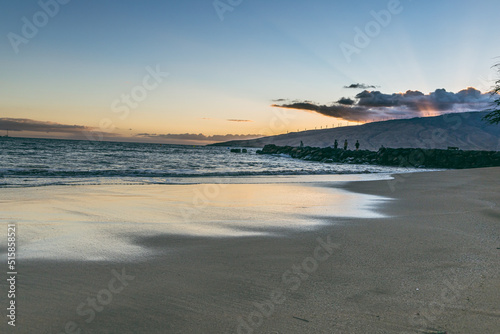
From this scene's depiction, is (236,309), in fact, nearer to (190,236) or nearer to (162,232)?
(190,236)

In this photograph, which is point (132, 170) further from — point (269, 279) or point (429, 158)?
point (429, 158)

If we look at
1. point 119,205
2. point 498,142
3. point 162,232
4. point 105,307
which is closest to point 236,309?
point 105,307

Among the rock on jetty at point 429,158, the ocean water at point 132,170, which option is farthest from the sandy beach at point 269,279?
the rock on jetty at point 429,158

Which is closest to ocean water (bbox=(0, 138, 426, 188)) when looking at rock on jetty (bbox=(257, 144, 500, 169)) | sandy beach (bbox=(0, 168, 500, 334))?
rock on jetty (bbox=(257, 144, 500, 169))

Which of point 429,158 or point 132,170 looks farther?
point 429,158

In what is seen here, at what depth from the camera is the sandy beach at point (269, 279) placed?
3023 millimetres

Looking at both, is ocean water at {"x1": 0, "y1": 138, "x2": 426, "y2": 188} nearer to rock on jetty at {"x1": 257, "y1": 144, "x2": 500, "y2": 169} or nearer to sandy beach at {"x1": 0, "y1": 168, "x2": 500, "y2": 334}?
rock on jetty at {"x1": 257, "y1": 144, "x2": 500, "y2": 169}

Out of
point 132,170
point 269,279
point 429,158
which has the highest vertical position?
point 429,158

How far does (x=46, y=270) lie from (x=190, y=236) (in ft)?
8.07

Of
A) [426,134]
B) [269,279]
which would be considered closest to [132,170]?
[269,279]

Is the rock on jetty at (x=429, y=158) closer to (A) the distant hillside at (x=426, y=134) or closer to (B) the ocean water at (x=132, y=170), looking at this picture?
(B) the ocean water at (x=132, y=170)

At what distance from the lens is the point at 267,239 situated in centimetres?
595

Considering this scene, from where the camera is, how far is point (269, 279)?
4016 mm

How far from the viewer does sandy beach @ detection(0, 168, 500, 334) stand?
3.02 m
